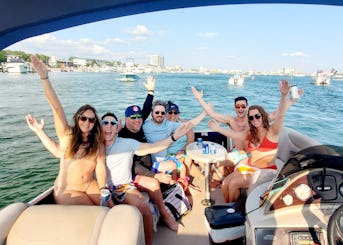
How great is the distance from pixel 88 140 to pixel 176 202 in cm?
110

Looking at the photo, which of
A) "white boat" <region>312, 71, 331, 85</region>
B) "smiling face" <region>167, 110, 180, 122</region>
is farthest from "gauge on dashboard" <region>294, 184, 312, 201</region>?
"white boat" <region>312, 71, 331, 85</region>

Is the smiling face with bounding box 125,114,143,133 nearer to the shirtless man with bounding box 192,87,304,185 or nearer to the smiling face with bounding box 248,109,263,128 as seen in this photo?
the shirtless man with bounding box 192,87,304,185

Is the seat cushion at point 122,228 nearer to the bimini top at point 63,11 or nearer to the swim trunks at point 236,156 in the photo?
the bimini top at point 63,11

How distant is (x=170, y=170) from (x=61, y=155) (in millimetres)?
1205

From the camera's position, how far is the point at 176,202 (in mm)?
2543

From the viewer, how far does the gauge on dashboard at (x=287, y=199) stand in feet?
4.75

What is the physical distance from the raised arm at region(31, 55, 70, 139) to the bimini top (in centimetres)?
68

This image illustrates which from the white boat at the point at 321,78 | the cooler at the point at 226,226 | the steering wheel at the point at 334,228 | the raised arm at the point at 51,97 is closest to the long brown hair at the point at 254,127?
the cooler at the point at 226,226

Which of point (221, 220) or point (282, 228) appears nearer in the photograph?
point (282, 228)

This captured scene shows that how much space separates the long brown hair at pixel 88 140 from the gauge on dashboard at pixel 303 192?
54.9 inches

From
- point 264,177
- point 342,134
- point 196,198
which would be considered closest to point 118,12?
point 264,177

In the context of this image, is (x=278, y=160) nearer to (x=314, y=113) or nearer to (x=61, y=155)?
(x=61, y=155)

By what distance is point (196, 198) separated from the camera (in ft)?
9.60

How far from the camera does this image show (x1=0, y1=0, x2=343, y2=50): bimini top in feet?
3.25
